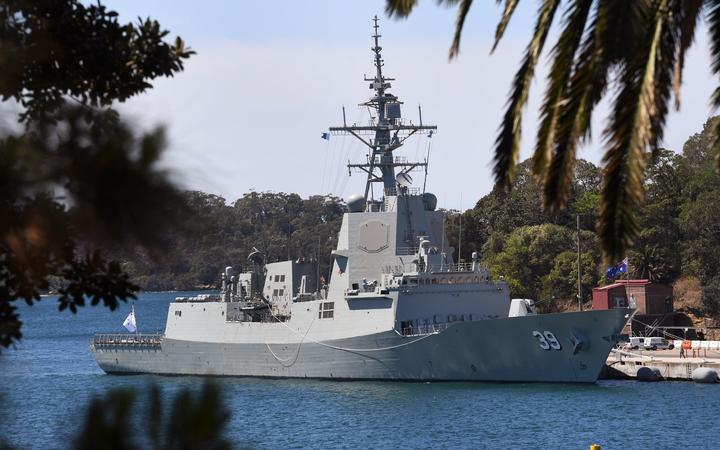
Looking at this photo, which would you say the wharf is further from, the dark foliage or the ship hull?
the dark foliage

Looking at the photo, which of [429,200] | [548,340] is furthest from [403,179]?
[548,340]

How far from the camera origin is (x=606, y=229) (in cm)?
678

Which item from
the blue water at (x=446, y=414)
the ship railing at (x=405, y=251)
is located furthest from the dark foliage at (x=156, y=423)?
the ship railing at (x=405, y=251)

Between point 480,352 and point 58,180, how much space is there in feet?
105

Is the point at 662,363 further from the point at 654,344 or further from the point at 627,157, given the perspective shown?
the point at 627,157

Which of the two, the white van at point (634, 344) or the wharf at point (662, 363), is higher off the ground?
the white van at point (634, 344)

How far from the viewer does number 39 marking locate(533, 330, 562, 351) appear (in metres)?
36.0

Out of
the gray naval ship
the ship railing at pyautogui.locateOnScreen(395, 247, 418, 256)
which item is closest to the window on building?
the gray naval ship

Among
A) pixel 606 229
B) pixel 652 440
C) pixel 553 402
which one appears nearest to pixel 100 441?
pixel 606 229

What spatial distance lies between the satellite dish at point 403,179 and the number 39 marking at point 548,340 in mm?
8024

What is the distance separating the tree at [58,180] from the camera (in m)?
5.46

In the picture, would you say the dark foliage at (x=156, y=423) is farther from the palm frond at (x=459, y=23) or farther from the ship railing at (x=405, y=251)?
the ship railing at (x=405, y=251)

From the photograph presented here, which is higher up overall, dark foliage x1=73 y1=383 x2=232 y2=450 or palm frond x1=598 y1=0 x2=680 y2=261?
palm frond x1=598 y1=0 x2=680 y2=261

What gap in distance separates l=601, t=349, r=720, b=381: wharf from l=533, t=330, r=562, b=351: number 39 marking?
564 cm
